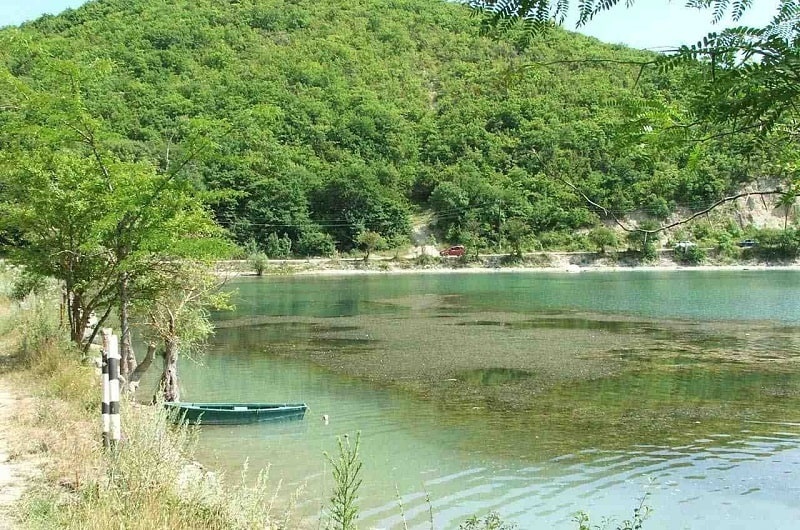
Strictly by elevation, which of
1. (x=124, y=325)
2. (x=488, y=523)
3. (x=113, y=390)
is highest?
(x=124, y=325)

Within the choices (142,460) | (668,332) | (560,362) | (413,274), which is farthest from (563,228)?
(142,460)

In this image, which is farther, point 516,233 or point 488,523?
point 516,233

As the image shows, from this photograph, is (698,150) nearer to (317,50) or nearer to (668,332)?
(668,332)

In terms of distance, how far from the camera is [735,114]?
2.16 metres

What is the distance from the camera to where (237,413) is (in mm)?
15414

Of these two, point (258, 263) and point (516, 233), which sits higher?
point (516, 233)

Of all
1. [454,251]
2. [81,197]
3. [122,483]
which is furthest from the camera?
[454,251]

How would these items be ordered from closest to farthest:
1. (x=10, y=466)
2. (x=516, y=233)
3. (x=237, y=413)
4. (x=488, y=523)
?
(x=488, y=523) < (x=10, y=466) < (x=237, y=413) < (x=516, y=233)

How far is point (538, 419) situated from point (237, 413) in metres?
6.71

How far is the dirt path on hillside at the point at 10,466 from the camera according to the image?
20.5 ft

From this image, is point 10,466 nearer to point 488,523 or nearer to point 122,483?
point 122,483

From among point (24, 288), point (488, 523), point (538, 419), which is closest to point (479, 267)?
point (24, 288)

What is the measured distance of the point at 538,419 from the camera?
1648 cm

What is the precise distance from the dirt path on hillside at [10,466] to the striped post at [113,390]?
36.7 inches
